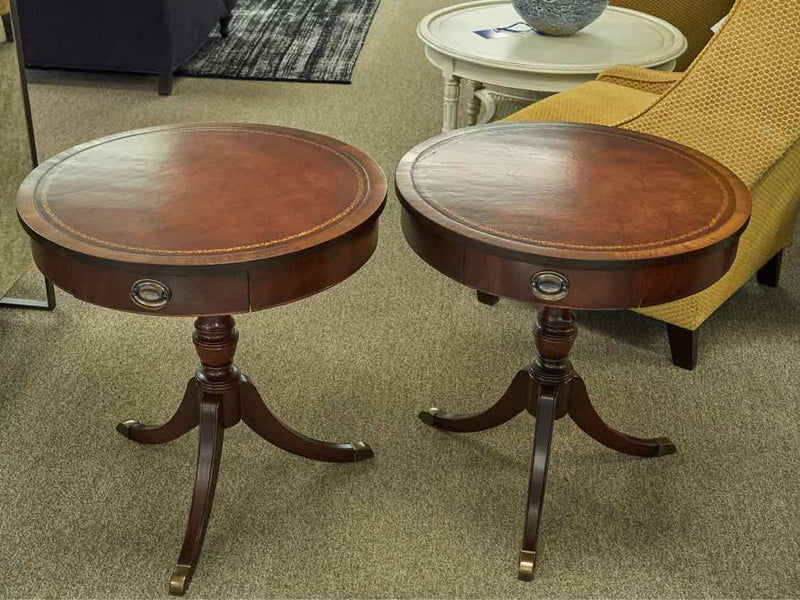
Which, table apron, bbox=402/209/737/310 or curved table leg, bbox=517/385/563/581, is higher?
table apron, bbox=402/209/737/310

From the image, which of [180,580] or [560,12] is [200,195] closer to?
[180,580]

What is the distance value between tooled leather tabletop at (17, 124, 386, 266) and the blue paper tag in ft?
5.68

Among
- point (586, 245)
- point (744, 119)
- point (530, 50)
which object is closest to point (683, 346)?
point (744, 119)

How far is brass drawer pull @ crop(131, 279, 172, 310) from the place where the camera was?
1578 millimetres

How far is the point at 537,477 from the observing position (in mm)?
2018

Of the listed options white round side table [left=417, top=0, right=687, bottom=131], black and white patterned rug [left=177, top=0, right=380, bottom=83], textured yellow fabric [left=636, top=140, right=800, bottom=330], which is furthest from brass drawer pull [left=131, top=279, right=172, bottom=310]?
black and white patterned rug [left=177, top=0, right=380, bottom=83]

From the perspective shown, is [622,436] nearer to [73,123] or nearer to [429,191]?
[429,191]

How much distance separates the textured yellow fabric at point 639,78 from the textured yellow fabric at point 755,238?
65cm

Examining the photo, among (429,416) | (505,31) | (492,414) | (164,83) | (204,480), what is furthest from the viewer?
(164,83)

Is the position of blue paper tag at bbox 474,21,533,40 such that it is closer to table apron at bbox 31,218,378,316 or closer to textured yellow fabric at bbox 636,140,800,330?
textured yellow fabric at bbox 636,140,800,330

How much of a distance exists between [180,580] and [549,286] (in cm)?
91

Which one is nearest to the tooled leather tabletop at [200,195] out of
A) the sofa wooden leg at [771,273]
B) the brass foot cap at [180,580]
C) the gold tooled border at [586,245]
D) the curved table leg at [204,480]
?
the gold tooled border at [586,245]

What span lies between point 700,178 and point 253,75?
346cm

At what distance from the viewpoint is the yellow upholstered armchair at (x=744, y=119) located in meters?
2.16
